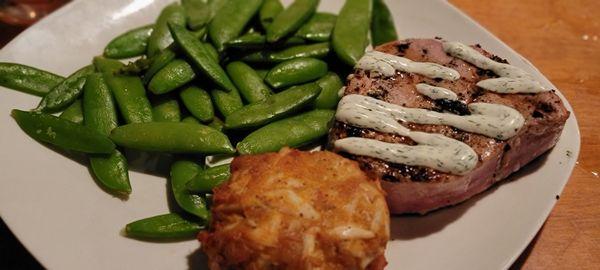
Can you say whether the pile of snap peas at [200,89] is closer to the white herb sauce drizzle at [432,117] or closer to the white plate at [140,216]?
the white plate at [140,216]

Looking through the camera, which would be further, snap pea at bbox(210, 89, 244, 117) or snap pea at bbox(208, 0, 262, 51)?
snap pea at bbox(208, 0, 262, 51)

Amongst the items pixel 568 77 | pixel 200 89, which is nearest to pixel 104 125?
pixel 200 89

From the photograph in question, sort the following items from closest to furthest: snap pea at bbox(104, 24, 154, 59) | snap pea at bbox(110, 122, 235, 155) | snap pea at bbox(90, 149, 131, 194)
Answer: snap pea at bbox(90, 149, 131, 194) < snap pea at bbox(110, 122, 235, 155) < snap pea at bbox(104, 24, 154, 59)

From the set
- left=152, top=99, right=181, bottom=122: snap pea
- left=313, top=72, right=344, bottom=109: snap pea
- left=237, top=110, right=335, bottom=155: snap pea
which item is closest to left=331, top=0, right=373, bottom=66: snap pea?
left=313, top=72, right=344, bottom=109: snap pea

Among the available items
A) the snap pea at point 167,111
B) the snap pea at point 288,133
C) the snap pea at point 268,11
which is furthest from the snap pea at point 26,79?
the snap pea at point 268,11

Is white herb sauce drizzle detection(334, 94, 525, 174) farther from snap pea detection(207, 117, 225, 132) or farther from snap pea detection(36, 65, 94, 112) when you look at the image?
snap pea detection(36, 65, 94, 112)

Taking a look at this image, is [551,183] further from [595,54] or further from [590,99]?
[595,54]

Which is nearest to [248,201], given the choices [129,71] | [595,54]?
[129,71]
